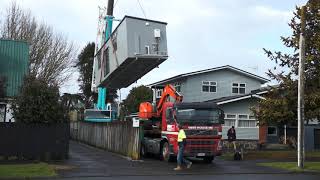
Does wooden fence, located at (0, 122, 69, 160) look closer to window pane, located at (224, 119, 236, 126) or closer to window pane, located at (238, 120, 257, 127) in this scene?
window pane, located at (224, 119, 236, 126)

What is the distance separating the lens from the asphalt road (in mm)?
19516

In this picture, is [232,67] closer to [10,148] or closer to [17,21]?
[17,21]

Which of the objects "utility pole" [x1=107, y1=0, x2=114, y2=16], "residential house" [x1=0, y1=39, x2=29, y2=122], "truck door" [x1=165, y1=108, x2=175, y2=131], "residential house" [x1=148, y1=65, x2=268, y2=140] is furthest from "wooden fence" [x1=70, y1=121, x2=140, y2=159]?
"utility pole" [x1=107, y1=0, x2=114, y2=16]

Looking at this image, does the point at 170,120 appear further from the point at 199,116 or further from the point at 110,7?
the point at 110,7

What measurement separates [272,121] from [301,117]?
25.3 ft

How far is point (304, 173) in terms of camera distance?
22.1 meters

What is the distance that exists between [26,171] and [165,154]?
878 cm

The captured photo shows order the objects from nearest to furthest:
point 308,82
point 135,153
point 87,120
A: point 135,153, point 308,82, point 87,120

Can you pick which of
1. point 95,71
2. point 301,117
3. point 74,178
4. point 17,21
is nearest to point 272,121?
point 301,117

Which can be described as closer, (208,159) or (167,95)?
(208,159)

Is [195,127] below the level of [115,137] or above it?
above

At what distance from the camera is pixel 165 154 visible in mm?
26812

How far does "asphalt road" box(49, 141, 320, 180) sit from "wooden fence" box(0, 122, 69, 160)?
0.97 metres

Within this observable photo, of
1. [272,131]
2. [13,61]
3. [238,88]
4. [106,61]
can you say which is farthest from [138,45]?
→ [238,88]
